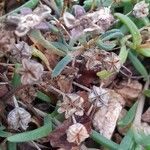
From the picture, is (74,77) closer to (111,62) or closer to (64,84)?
(64,84)

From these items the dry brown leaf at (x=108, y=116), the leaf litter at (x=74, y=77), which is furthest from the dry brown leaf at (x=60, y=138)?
the dry brown leaf at (x=108, y=116)

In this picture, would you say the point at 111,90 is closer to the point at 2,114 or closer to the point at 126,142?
the point at 126,142

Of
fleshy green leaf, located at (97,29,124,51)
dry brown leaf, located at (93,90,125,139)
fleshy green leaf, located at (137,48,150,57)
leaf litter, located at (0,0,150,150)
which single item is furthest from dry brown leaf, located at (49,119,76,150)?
fleshy green leaf, located at (137,48,150,57)

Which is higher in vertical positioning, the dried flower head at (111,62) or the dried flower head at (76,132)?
the dried flower head at (111,62)

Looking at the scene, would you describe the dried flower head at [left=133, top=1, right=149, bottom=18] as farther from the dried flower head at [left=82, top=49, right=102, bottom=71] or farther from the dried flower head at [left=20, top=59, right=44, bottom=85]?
the dried flower head at [left=20, top=59, right=44, bottom=85]

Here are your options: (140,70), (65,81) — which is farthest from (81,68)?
(140,70)

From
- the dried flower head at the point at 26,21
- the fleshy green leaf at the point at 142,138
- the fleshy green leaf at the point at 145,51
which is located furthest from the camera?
the fleshy green leaf at the point at 145,51

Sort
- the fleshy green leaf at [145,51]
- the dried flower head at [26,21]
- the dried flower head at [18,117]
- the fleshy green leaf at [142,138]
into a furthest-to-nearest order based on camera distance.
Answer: the fleshy green leaf at [145,51] → the fleshy green leaf at [142,138] → the dried flower head at [18,117] → the dried flower head at [26,21]

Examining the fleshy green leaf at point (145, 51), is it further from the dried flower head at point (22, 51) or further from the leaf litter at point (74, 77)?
the dried flower head at point (22, 51)
